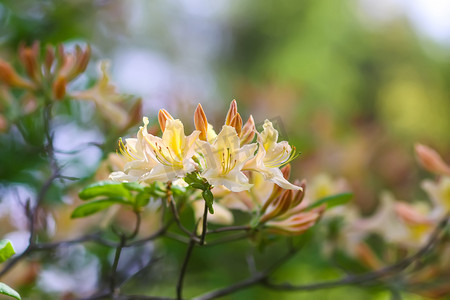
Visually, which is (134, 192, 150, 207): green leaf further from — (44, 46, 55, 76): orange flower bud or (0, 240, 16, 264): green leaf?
(44, 46, 55, 76): orange flower bud

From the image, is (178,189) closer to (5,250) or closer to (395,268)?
(5,250)

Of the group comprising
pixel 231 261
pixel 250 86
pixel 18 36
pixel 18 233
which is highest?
pixel 18 36

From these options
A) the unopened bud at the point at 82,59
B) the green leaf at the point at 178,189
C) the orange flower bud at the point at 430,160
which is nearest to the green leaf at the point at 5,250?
the green leaf at the point at 178,189

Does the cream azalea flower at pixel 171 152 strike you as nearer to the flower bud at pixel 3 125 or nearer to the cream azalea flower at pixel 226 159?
the cream azalea flower at pixel 226 159

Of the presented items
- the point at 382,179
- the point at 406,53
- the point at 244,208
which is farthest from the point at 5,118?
the point at 406,53

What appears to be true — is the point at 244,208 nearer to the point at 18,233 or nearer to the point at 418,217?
the point at 418,217

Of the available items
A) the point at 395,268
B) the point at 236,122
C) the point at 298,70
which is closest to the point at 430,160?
the point at 395,268
